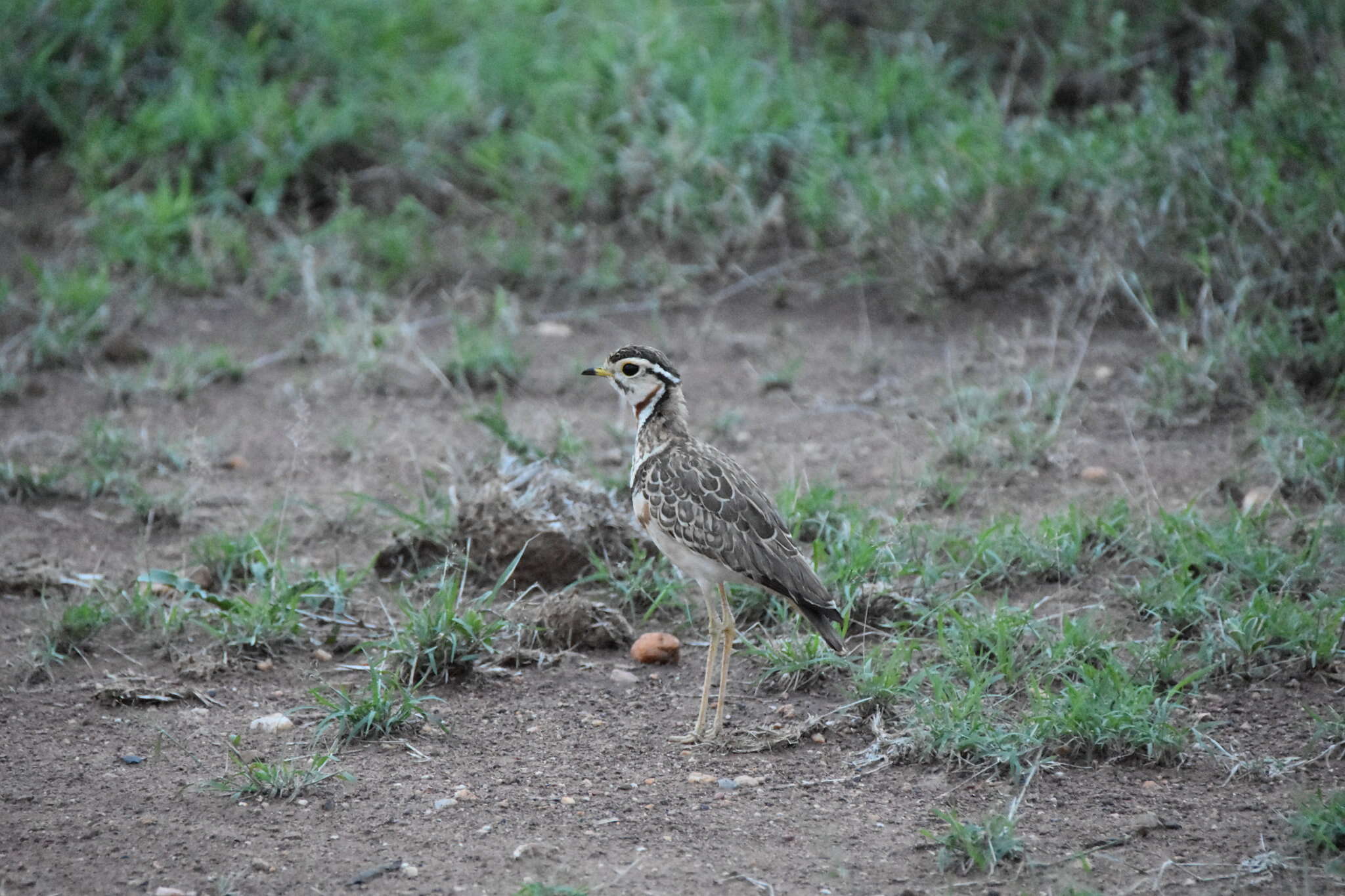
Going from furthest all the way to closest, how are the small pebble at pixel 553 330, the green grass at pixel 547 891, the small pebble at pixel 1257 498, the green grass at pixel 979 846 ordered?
the small pebble at pixel 553 330 → the small pebble at pixel 1257 498 → the green grass at pixel 979 846 → the green grass at pixel 547 891

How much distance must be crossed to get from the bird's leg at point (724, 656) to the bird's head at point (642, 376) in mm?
683

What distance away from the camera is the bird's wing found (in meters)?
4.66

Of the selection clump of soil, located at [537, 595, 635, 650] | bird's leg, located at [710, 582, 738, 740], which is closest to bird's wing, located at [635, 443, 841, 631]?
bird's leg, located at [710, 582, 738, 740]

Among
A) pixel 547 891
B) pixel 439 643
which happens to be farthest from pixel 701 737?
pixel 547 891

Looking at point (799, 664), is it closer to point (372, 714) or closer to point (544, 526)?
point (544, 526)


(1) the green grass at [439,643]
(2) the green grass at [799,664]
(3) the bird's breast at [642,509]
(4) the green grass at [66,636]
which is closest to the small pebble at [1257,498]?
(2) the green grass at [799,664]

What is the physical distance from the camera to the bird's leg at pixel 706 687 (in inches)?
182

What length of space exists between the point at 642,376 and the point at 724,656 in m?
1.01

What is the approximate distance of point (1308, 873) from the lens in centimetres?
376

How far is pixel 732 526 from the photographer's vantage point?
4688 millimetres

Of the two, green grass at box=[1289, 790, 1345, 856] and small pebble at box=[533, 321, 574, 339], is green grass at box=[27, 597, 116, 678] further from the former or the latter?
green grass at box=[1289, 790, 1345, 856]

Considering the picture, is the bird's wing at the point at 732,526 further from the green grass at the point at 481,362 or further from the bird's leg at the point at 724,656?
the green grass at the point at 481,362

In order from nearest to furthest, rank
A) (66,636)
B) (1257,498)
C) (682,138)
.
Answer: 1. (66,636)
2. (1257,498)
3. (682,138)

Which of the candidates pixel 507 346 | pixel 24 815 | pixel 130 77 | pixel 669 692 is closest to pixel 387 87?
pixel 130 77
